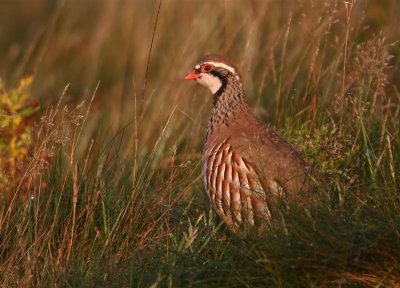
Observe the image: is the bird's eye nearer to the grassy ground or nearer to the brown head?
the brown head

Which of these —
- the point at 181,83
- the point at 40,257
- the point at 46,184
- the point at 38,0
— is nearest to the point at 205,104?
the point at 181,83

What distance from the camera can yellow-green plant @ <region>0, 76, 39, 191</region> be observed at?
5625 millimetres

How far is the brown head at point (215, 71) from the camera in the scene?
19.5 ft

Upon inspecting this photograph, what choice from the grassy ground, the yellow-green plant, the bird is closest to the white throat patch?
the bird

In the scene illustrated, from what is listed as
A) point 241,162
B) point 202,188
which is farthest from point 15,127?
point 241,162

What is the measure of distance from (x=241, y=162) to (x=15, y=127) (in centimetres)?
125

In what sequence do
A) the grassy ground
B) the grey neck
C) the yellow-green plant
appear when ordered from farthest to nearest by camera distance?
1. the grey neck
2. the yellow-green plant
3. the grassy ground

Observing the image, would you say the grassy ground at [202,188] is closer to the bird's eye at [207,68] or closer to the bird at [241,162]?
the bird at [241,162]

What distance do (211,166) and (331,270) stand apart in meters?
1.40

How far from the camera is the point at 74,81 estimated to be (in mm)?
10734

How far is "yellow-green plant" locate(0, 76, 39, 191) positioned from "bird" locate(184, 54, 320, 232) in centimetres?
95

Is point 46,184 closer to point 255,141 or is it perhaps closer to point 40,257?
point 40,257

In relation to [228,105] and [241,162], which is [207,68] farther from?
[241,162]

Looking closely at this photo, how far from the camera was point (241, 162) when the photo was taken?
533 cm
